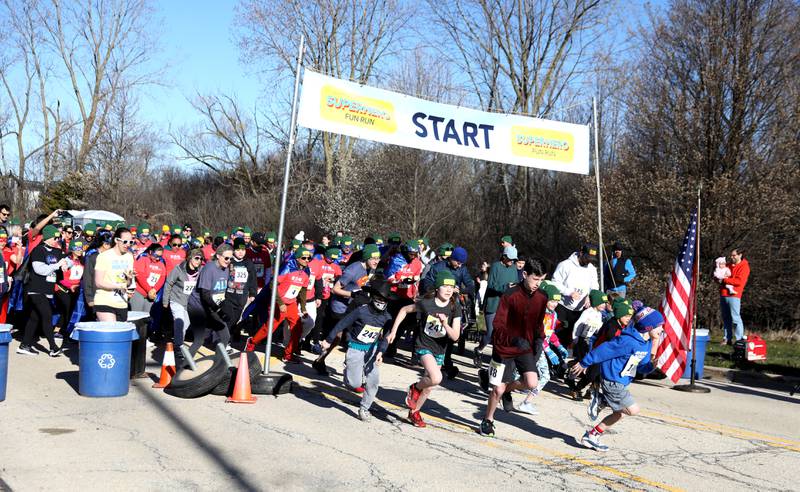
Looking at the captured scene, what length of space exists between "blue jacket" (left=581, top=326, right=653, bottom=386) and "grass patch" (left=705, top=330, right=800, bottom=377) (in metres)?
6.37

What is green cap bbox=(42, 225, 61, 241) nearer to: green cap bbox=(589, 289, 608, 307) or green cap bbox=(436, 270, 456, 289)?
green cap bbox=(436, 270, 456, 289)

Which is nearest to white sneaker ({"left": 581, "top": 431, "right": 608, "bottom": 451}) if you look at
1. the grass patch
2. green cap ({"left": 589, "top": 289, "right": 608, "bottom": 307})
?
green cap ({"left": 589, "top": 289, "right": 608, "bottom": 307})

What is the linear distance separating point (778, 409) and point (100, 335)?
830 centimetres

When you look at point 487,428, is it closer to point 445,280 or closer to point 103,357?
point 445,280

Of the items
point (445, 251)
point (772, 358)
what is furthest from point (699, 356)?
point (445, 251)

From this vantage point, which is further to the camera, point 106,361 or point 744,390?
point 744,390

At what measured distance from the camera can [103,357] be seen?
9.30 metres

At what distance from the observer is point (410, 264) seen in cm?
1312

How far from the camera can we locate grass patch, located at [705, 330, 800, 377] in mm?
13414

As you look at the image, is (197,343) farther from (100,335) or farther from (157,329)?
(157,329)

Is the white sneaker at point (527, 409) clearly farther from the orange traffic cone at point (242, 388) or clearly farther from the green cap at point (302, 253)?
the green cap at point (302, 253)

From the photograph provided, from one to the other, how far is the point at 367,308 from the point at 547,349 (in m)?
2.79

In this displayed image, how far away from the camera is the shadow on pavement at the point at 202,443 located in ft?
21.0

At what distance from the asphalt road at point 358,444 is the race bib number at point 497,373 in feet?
1.84
